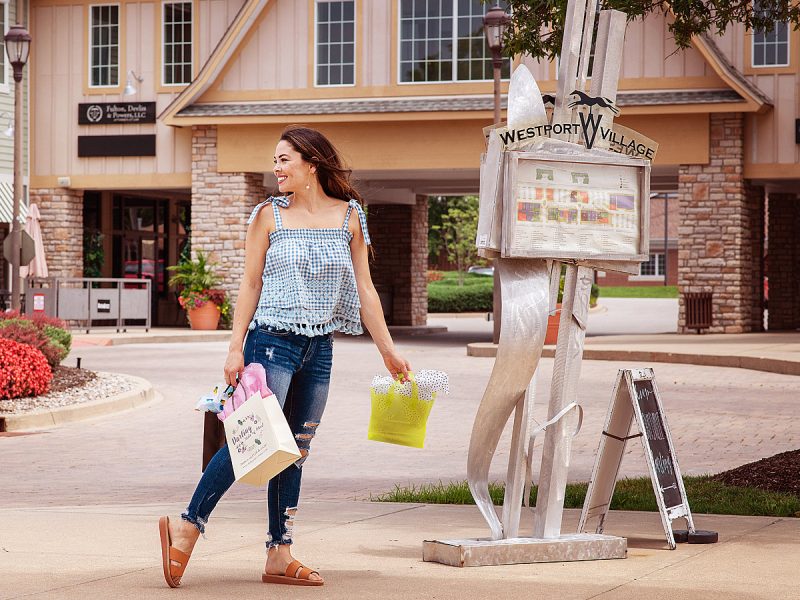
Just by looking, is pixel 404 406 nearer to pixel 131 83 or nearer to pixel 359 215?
pixel 359 215

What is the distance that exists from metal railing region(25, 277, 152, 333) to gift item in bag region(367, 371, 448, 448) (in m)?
22.4

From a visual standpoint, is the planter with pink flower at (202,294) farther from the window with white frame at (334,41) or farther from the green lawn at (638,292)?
the green lawn at (638,292)

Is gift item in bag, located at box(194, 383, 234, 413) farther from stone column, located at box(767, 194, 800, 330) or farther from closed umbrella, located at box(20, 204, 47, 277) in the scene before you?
stone column, located at box(767, 194, 800, 330)

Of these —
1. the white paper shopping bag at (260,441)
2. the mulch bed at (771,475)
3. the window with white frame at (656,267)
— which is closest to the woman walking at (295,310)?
the white paper shopping bag at (260,441)

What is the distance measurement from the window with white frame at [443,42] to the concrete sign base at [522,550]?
22133 mm

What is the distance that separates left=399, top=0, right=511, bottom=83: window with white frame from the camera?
27.9 m

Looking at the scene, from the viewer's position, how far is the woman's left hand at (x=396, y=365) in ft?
19.0

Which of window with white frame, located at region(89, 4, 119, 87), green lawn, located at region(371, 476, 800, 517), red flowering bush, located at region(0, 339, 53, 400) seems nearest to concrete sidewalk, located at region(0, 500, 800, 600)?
green lawn, located at region(371, 476, 800, 517)

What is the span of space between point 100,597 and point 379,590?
1103 millimetres

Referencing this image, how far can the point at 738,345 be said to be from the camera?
75.5ft

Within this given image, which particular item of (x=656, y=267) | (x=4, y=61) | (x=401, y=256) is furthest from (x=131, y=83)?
(x=656, y=267)

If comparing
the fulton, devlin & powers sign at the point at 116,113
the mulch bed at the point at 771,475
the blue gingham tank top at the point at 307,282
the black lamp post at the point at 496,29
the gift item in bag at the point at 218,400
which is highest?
the black lamp post at the point at 496,29

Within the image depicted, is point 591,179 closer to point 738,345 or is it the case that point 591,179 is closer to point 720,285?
point 738,345

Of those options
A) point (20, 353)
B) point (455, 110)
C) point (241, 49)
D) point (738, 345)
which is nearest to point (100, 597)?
point (20, 353)
